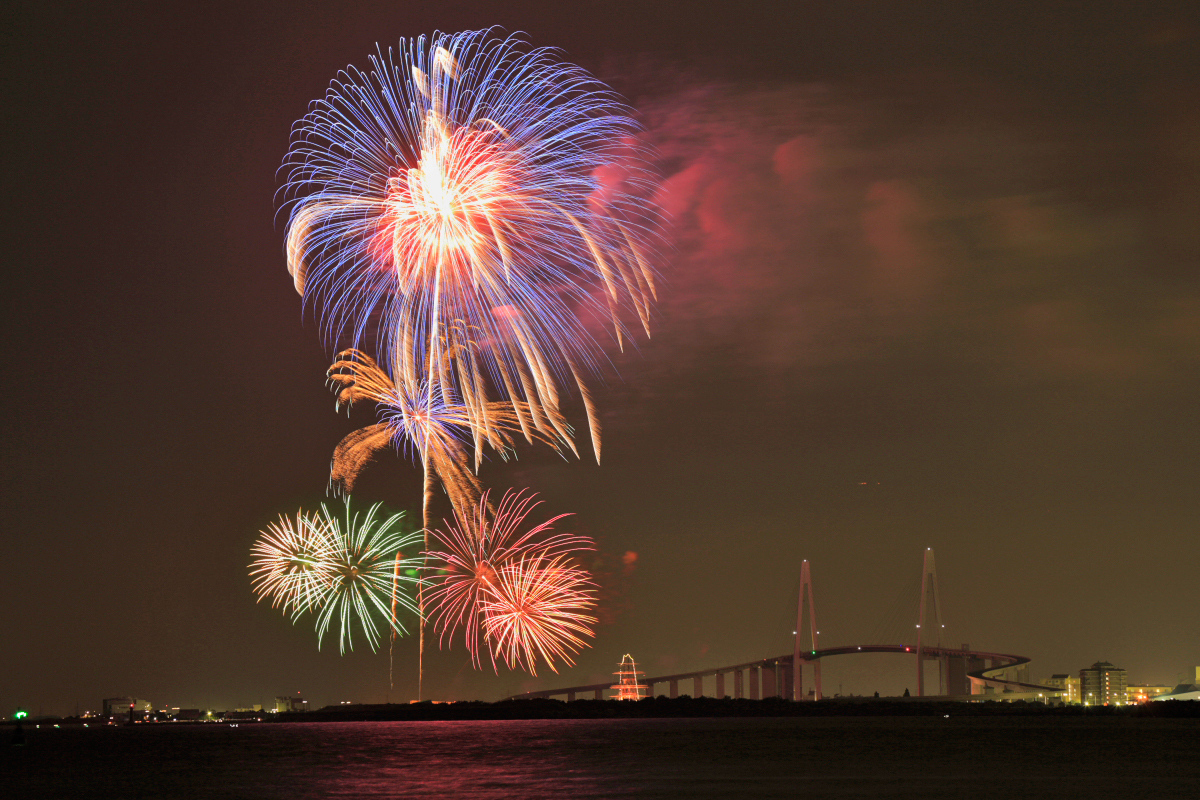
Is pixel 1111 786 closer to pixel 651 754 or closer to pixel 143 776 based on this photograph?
pixel 651 754

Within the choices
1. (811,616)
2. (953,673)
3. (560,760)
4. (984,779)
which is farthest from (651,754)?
(953,673)

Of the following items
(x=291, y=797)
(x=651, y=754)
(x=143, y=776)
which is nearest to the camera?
(x=291, y=797)

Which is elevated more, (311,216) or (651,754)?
(311,216)

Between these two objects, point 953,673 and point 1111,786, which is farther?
point 953,673

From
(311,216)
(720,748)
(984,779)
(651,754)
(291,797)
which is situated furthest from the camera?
(720,748)

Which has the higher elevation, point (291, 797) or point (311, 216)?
point (311, 216)

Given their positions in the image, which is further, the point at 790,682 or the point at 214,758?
the point at 790,682

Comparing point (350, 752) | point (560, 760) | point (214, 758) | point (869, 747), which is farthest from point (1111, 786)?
point (214, 758)

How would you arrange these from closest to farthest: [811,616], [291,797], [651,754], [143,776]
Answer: [291,797], [143,776], [651,754], [811,616]

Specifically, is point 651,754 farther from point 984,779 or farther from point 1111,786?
point 1111,786
